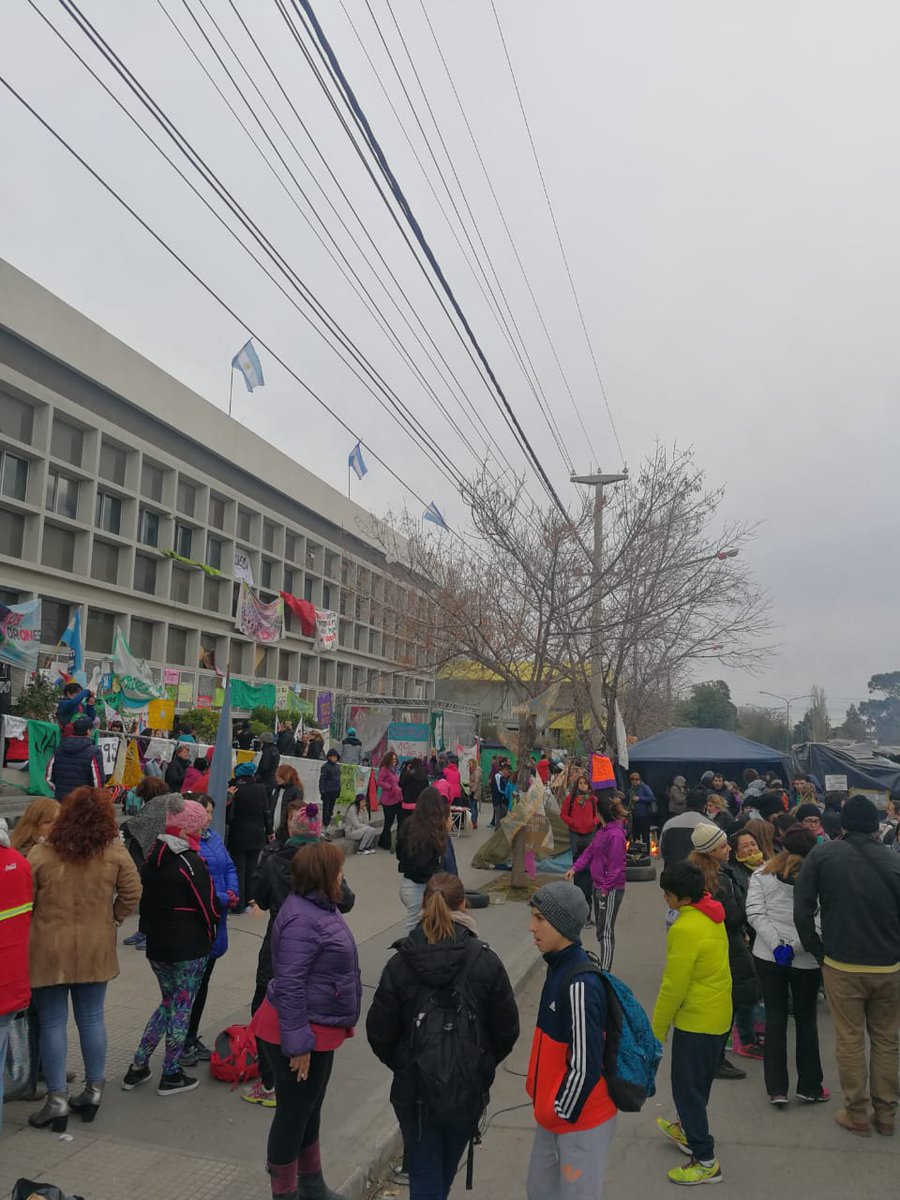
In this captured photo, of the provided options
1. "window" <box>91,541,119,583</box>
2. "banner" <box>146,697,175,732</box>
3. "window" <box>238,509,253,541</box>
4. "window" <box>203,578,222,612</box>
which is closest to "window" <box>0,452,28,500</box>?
"window" <box>91,541,119,583</box>

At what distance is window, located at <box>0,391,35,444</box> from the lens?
2345cm

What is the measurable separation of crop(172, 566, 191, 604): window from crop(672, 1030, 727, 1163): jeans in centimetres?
2848

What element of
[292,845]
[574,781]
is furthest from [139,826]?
[574,781]

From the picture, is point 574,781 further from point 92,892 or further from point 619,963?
point 92,892

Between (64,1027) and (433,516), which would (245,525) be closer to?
(433,516)

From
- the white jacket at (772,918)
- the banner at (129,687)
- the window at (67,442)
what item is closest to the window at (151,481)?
the window at (67,442)

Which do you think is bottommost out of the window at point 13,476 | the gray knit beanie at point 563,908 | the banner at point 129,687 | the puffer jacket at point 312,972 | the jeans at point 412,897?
the jeans at point 412,897

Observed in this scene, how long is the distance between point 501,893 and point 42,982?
9.85 meters

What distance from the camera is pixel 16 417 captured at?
23.9 metres

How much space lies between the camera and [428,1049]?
3.67 meters

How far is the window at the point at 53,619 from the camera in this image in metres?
25.0

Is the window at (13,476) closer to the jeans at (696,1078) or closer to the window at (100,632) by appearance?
the window at (100,632)

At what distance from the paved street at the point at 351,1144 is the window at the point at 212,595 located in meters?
27.6

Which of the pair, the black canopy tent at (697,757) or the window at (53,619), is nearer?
the black canopy tent at (697,757)
